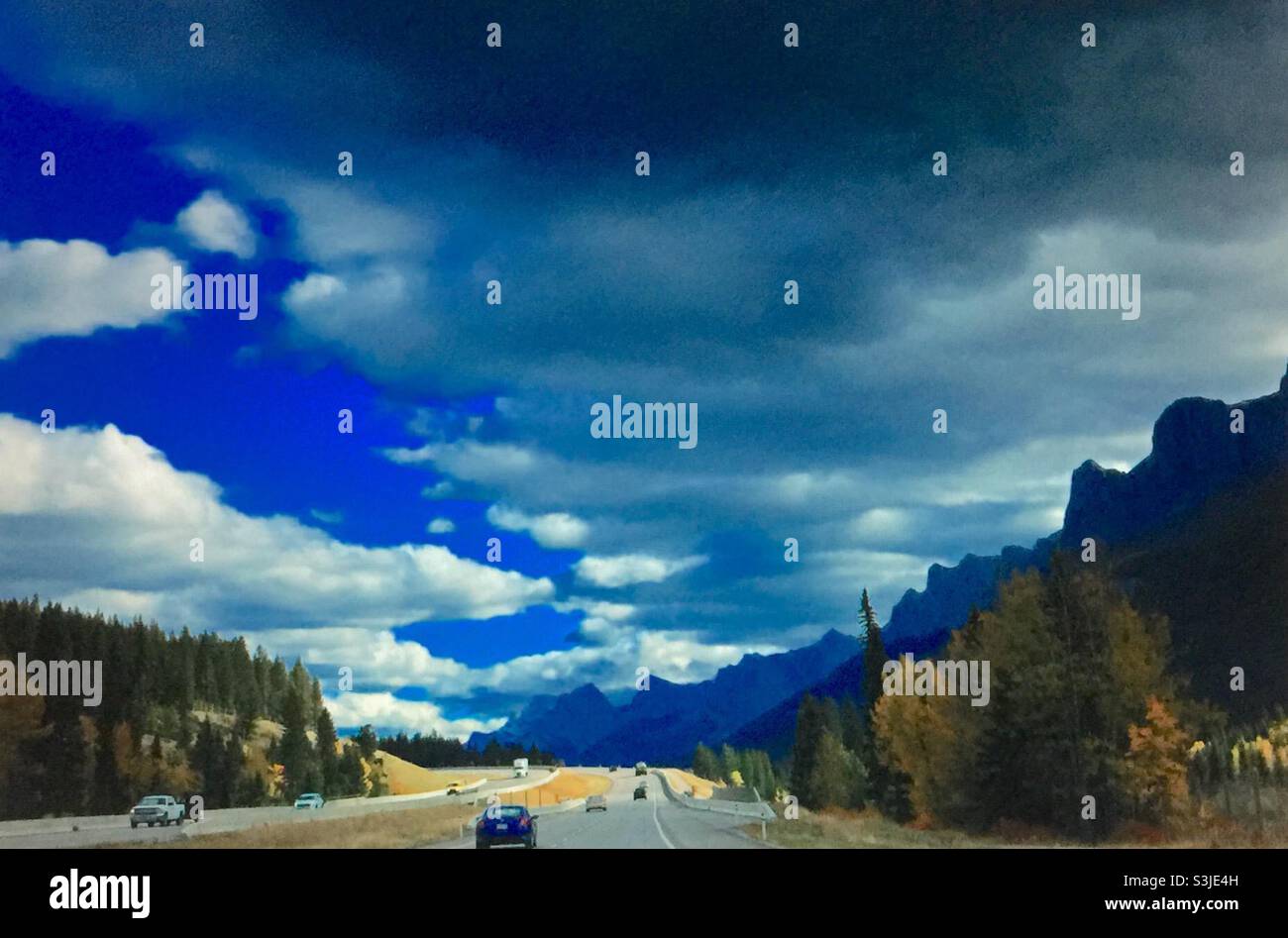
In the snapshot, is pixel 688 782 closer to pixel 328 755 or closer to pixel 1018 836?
pixel 328 755

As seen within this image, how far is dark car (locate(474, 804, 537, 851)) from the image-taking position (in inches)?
1697

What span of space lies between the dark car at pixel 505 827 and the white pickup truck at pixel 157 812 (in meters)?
43.7

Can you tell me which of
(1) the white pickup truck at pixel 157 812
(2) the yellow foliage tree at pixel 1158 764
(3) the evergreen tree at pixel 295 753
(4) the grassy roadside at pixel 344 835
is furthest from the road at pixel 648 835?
(3) the evergreen tree at pixel 295 753

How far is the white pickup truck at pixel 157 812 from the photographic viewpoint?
80.6 meters

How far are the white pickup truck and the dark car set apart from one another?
143ft

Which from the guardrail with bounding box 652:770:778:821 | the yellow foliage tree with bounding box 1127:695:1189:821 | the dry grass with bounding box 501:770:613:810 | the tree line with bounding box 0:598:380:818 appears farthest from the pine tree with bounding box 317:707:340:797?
the yellow foliage tree with bounding box 1127:695:1189:821

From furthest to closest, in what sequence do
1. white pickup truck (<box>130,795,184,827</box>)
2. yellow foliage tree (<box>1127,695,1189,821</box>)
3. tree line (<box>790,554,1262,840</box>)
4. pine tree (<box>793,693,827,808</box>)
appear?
pine tree (<box>793,693,827,808</box>) → white pickup truck (<box>130,795,184,827</box>) → yellow foliage tree (<box>1127,695,1189,821</box>) → tree line (<box>790,554,1262,840</box>)

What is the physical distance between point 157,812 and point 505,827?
5145 centimetres

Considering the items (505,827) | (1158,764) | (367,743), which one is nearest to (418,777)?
(367,743)

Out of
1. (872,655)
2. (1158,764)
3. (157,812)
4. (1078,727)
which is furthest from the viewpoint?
(872,655)

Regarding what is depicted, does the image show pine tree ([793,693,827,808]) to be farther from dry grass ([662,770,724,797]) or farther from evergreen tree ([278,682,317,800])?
evergreen tree ([278,682,317,800])

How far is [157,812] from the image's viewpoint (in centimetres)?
8325
